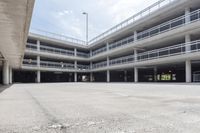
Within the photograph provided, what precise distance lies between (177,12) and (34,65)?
30215 mm

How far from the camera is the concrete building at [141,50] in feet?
77.4

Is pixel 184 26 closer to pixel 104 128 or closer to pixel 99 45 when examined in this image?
pixel 104 128

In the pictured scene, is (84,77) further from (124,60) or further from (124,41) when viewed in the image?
(124,41)

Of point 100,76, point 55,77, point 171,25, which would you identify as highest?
point 171,25

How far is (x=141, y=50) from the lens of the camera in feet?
116

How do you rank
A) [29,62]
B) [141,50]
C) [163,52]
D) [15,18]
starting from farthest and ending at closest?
[29,62] < [141,50] < [163,52] < [15,18]

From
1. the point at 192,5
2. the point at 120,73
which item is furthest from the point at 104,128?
the point at 120,73

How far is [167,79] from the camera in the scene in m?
34.8

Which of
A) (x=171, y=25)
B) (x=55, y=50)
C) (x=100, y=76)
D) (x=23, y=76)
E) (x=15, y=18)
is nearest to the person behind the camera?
(x=15, y=18)

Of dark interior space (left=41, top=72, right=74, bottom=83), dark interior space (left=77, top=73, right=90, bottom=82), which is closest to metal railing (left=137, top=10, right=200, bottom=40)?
dark interior space (left=41, top=72, right=74, bottom=83)

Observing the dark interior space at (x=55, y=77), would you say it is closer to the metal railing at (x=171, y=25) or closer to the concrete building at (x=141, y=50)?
the concrete building at (x=141, y=50)

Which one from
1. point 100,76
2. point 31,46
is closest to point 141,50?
point 100,76

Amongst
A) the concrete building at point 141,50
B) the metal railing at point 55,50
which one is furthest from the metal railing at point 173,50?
the metal railing at point 55,50

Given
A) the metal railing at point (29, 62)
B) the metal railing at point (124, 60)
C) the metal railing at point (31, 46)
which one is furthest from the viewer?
the metal railing at point (29, 62)
